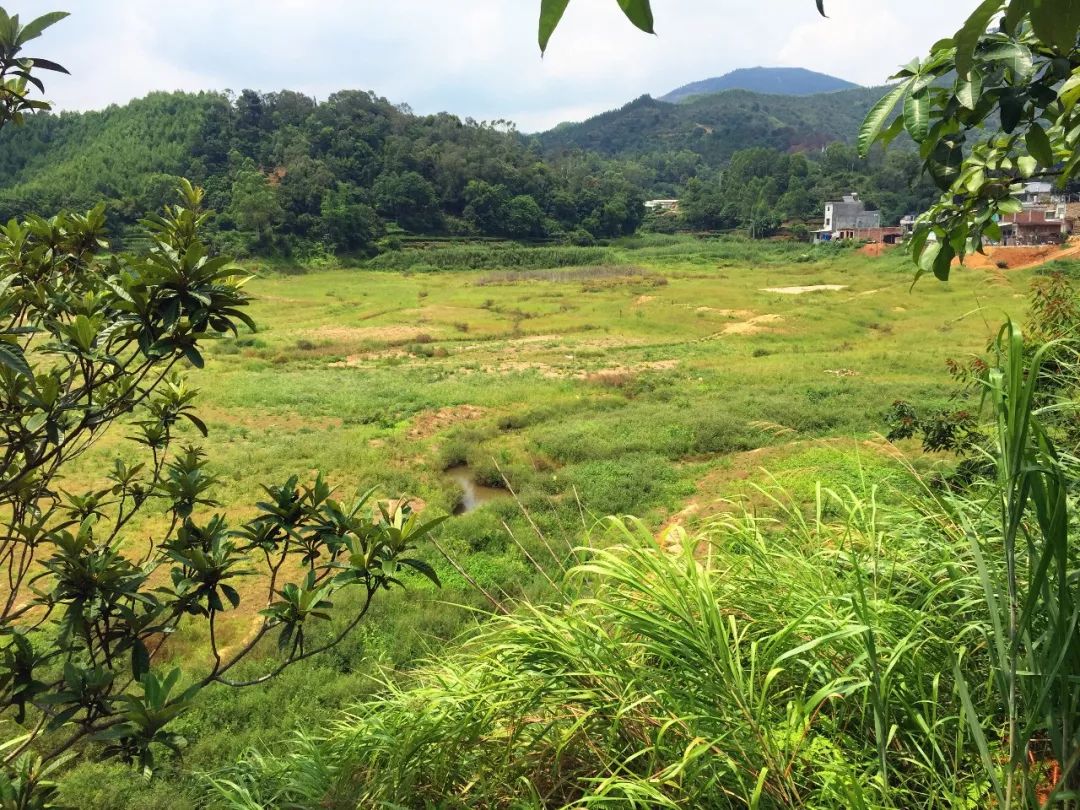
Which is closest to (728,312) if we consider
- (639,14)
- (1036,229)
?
(1036,229)

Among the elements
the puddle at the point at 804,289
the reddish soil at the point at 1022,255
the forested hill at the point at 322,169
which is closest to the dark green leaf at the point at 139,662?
the puddle at the point at 804,289

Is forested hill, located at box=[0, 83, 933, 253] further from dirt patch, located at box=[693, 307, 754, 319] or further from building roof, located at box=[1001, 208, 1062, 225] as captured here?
dirt patch, located at box=[693, 307, 754, 319]

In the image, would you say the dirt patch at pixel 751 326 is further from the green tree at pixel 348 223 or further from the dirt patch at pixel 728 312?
the green tree at pixel 348 223

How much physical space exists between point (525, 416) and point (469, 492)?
361cm

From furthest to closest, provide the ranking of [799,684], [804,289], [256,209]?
[256,209] < [804,289] < [799,684]

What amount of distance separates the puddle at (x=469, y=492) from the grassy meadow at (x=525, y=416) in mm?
156

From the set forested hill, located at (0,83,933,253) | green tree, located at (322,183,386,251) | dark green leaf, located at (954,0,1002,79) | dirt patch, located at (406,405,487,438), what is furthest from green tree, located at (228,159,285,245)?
dark green leaf, located at (954,0,1002,79)

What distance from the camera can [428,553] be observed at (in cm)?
817

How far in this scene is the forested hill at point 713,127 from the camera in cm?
14750

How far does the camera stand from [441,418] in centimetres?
1476

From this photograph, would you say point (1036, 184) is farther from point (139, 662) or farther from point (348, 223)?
point (348, 223)

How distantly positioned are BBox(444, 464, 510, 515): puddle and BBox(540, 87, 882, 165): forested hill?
463ft

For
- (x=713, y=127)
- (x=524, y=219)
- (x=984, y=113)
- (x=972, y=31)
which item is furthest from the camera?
(x=713, y=127)

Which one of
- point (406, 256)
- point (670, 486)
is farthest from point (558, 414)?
point (406, 256)
